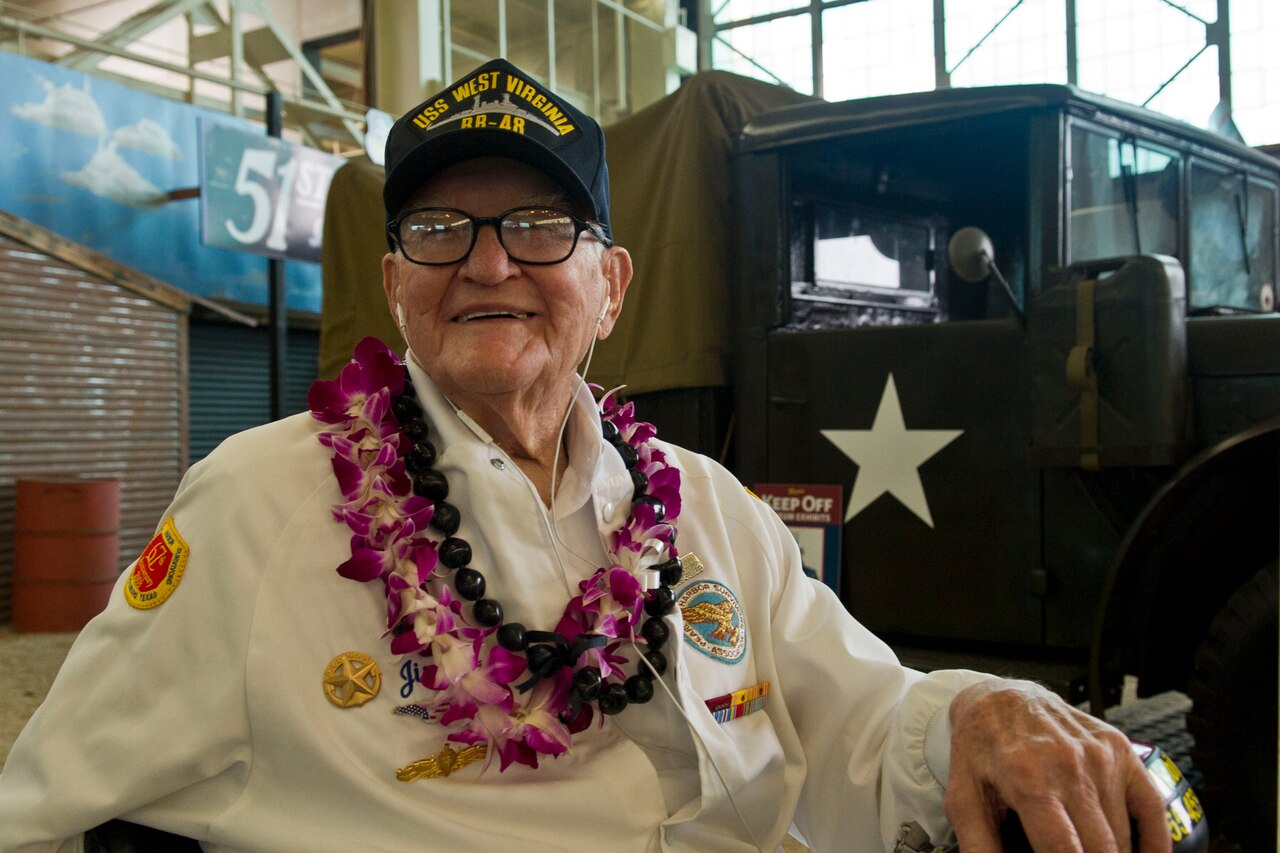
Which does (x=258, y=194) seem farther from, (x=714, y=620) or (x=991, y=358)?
(x=714, y=620)

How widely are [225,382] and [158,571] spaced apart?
7707 mm

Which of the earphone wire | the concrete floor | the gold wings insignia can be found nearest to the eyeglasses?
the earphone wire

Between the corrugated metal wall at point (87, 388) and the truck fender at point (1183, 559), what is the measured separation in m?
5.68

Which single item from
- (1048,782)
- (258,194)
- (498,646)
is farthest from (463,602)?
(258,194)

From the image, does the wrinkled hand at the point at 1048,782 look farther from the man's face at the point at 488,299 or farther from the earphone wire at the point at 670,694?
the man's face at the point at 488,299

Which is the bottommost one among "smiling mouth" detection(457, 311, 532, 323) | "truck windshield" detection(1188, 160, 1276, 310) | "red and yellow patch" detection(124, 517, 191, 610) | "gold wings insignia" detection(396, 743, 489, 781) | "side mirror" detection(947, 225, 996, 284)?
"gold wings insignia" detection(396, 743, 489, 781)

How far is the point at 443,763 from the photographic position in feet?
4.24

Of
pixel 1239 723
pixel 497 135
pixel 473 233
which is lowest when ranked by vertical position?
pixel 1239 723

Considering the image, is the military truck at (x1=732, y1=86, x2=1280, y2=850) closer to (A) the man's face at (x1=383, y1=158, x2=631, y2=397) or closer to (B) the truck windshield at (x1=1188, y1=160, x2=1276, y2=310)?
(B) the truck windshield at (x1=1188, y1=160, x2=1276, y2=310)

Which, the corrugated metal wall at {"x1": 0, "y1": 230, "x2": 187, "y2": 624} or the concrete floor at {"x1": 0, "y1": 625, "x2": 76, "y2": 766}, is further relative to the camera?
the corrugated metal wall at {"x1": 0, "y1": 230, "x2": 187, "y2": 624}

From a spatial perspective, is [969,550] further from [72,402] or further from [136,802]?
[72,402]

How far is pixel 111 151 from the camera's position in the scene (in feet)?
24.8

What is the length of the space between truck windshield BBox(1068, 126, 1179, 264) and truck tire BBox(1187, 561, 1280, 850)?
2.92ft

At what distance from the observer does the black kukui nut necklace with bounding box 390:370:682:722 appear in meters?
1.36
